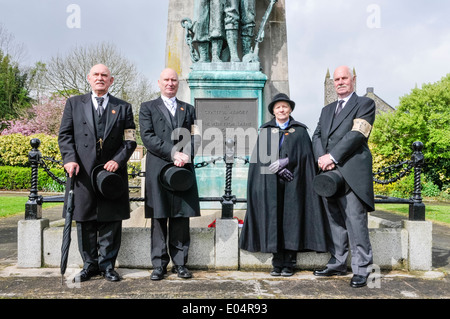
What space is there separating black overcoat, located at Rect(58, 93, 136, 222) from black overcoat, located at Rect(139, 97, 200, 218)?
28 cm

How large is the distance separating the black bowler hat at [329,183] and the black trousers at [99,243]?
7.51ft

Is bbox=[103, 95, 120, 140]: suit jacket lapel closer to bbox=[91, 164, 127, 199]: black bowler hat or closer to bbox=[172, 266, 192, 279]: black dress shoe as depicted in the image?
bbox=[91, 164, 127, 199]: black bowler hat

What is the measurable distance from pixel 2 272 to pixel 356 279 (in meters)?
4.06

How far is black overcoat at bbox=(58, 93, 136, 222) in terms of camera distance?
427cm

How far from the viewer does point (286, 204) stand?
14.8ft

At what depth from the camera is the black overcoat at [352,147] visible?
4203mm

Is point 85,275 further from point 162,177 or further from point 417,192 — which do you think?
point 417,192

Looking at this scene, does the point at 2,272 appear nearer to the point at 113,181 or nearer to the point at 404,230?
the point at 113,181

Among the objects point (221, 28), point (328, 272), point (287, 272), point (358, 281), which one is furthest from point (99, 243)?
point (221, 28)

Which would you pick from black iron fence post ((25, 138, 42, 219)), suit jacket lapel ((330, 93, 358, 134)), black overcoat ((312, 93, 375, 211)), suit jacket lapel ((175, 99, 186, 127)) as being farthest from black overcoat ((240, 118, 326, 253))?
black iron fence post ((25, 138, 42, 219))

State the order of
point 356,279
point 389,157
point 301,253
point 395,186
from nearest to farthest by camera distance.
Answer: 1. point 356,279
2. point 301,253
3. point 395,186
4. point 389,157

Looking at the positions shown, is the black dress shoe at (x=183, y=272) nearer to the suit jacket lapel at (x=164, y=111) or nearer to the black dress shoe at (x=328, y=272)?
the black dress shoe at (x=328, y=272)

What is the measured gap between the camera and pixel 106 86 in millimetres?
4539
